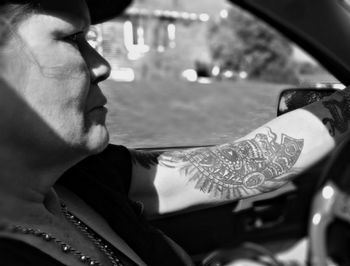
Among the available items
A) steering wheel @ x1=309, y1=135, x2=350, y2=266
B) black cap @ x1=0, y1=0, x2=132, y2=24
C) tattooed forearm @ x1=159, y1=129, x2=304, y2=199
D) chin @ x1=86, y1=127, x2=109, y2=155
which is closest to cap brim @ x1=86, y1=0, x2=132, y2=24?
black cap @ x1=0, y1=0, x2=132, y2=24

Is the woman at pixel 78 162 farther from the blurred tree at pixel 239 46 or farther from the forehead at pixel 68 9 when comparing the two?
the blurred tree at pixel 239 46

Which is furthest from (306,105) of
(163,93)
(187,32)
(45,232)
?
(187,32)

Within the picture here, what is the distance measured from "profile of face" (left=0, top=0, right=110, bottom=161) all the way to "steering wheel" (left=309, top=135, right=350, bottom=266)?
1.81 ft

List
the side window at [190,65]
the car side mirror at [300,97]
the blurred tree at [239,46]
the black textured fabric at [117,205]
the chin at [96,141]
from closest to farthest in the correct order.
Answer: the chin at [96,141] < the black textured fabric at [117,205] < the car side mirror at [300,97] < the side window at [190,65] < the blurred tree at [239,46]

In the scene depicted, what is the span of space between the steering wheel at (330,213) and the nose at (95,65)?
622mm

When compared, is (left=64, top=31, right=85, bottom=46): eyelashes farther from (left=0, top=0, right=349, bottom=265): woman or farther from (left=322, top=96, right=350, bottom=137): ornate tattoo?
(left=322, top=96, right=350, bottom=137): ornate tattoo

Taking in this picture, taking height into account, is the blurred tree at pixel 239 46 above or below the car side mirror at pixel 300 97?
below

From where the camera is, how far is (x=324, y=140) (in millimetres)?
1930

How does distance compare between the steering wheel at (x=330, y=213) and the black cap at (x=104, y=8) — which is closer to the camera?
the steering wheel at (x=330, y=213)

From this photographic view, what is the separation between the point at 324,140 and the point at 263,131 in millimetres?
195

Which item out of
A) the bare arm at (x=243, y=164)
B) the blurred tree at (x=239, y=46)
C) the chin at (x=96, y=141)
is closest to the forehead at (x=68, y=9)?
the chin at (x=96, y=141)

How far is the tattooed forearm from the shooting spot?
6.42 ft

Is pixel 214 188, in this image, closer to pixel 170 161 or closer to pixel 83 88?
pixel 170 161

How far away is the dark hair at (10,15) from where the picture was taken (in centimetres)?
140
